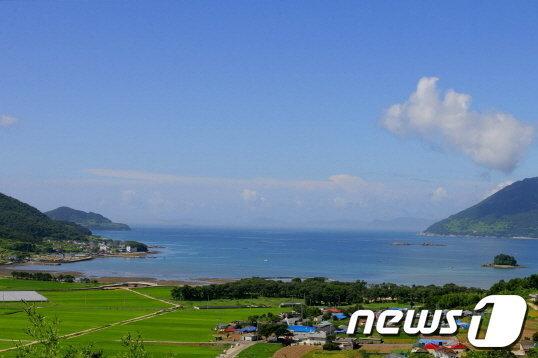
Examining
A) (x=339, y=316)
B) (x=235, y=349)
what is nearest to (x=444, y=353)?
(x=235, y=349)

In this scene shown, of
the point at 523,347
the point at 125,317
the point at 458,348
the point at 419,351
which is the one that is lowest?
the point at 125,317

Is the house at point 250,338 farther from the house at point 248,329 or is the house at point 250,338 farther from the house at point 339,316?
the house at point 339,316

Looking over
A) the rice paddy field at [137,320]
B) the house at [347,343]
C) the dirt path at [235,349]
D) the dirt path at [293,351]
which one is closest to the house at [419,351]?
the rice paddy field at [137,320]

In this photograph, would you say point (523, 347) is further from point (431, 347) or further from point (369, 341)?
point (369, 341)

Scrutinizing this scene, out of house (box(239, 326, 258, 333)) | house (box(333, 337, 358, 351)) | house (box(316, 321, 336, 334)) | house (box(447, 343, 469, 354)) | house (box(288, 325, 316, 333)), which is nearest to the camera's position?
house (box(447, 343, 469, 354))

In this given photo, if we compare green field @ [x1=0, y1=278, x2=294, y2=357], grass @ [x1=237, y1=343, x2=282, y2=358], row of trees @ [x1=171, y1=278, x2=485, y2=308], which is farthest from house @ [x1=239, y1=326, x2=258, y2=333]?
row of trees @ [x1=171, y1=278, x2=485, y2=308]

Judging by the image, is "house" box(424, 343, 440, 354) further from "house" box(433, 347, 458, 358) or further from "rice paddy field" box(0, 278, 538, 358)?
"rice paddy field" box(0, 278, 538, 358)

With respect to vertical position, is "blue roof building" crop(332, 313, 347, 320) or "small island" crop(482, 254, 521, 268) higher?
"small island" crop(482, 254, 521, 268)
